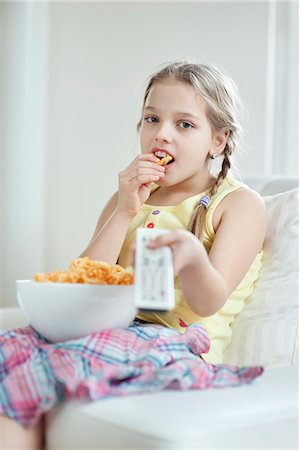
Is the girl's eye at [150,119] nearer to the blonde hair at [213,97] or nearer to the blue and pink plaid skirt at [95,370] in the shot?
the blonde hair at [213,97]

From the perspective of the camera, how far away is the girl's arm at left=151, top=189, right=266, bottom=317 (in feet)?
4.75

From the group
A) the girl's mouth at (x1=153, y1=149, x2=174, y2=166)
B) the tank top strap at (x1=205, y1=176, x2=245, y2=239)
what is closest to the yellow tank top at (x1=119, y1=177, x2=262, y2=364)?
the tank top strap at (x1=205, y1=176, x2=245, y2=239)

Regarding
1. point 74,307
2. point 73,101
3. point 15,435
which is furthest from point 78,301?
point 73,101

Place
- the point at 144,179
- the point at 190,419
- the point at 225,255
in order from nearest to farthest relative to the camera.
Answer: the point at 190,419 < the point at 225,255 < the point at 144,179

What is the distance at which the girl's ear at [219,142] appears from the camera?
6.12ft

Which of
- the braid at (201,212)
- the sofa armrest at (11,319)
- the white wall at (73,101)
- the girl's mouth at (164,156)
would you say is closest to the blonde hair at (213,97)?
the braid at (201,212)

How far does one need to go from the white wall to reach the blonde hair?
1315 mm

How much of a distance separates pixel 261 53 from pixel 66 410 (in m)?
2.21

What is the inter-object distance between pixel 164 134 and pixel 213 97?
18 centimetres

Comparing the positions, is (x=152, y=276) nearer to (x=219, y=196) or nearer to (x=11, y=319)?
(x=219, y=196)

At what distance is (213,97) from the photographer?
1830mm

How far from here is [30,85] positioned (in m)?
3.32

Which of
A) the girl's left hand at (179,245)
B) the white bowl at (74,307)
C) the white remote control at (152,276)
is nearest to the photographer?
the white remote control at (152,276)

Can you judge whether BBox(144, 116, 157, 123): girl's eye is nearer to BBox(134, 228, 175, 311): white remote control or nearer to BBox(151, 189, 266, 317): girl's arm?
BBox(151, 189, 266, 317): girl's arm
